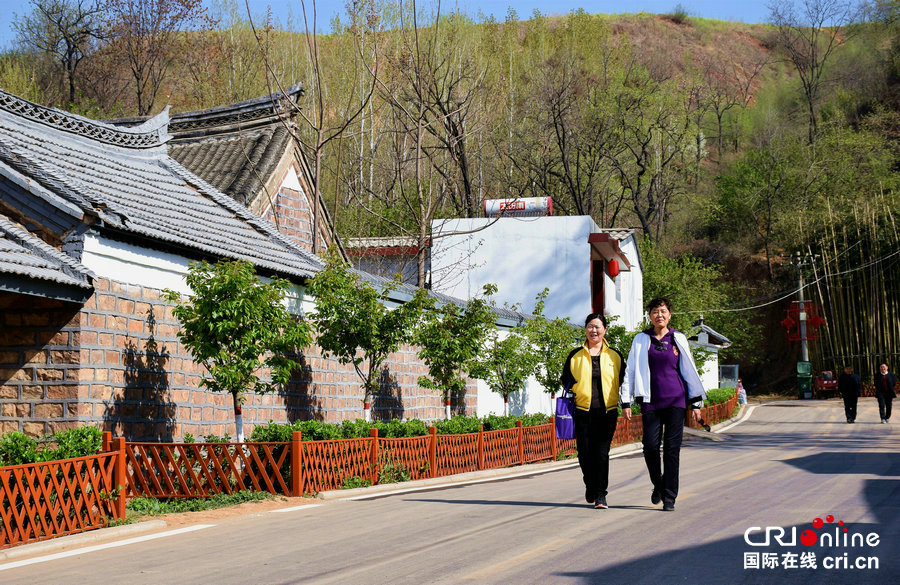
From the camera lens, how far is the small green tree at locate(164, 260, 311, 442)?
10883 millimetres

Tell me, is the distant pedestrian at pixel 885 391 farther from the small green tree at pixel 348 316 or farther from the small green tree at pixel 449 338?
the small green tree at pixel 348 316

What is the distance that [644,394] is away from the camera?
28.1 feet

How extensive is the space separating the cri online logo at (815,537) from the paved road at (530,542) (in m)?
0.04

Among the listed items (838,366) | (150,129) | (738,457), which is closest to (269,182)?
(150,129)

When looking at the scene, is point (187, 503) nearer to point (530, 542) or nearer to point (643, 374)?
point (530, 542)

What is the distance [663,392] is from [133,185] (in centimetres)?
911

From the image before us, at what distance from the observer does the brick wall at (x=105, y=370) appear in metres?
10.1

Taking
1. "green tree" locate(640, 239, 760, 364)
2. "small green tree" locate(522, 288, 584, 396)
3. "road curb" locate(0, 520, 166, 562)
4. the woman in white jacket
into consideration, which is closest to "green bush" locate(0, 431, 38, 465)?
"road curb" locate(0, 520, 166, 562)

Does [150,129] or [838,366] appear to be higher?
[150,129]

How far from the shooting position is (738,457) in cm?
1783

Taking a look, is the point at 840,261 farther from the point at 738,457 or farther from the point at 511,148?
the point at 738,457

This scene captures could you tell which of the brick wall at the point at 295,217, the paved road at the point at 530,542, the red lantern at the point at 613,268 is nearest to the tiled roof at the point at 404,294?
the brick wall at the point at 295,217

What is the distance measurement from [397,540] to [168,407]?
17.8 ft

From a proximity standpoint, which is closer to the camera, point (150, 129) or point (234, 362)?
point (234, 362)
